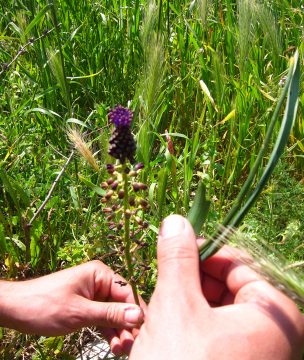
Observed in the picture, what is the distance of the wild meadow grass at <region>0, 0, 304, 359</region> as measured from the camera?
183 centimetres

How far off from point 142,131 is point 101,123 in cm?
59

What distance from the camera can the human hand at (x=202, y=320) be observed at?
3.53ft

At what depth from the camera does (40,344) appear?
1896 millimetres

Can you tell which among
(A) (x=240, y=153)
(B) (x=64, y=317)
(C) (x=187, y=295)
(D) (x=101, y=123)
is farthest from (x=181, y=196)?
(C) (x=187, y=295)

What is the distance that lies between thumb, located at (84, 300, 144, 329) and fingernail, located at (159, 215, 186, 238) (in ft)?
0.91

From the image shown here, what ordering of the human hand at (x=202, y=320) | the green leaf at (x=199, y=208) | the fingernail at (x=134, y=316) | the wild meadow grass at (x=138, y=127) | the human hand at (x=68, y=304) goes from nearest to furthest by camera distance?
the human hand at (x=202, y=320) < the green leaf at (x=199, y=208) < the fingernail at (x=134, y=316) < the human hand at (x=68, y=304) < the wild meadow grass at (x=138, y=127)

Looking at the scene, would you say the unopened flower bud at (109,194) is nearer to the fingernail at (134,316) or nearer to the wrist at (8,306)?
the fingernail at (134,316)

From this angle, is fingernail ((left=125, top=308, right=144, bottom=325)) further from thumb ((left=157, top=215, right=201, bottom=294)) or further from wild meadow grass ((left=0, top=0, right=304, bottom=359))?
wild meadow grass ((left=0, top=0, right=304, bottom=359))

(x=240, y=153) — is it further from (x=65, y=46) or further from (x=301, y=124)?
(x=65, y=46)

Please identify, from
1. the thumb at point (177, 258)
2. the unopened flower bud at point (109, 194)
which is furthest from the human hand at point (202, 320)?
the unopened flower bud at point (109, 194)

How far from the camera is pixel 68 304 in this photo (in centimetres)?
157

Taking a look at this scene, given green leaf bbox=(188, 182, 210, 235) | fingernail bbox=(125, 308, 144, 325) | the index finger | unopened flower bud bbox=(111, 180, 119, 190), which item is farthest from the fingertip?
unopened flower bud bbox=(111, 180, 119, 190)

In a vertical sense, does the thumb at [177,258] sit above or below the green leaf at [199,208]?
below

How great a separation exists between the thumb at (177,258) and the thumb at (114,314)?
0.85 ft
